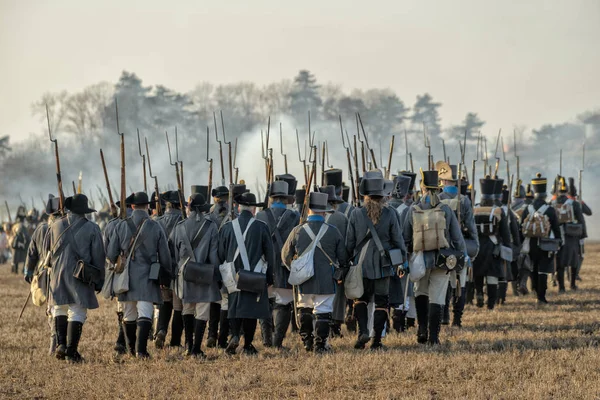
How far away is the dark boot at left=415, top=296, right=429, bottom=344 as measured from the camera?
1189 centimetres

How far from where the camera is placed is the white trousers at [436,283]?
1175cm

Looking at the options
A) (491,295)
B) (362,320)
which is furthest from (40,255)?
(491,295)

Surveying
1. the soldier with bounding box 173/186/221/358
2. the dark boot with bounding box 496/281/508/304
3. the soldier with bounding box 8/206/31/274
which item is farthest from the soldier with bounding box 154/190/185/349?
the soldier with bounding box 8/206/31/274

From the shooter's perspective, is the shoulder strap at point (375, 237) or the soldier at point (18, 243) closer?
the shoulder strap at point (375, 237)

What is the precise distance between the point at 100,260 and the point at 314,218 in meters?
2.37

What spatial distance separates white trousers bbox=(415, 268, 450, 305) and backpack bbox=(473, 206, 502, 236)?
13.2ft

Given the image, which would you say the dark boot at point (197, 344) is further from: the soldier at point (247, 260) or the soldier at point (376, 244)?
the soldier at point (376, 244)

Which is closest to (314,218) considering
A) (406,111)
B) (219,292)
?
(219,292)

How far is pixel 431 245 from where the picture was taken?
38.2 feet

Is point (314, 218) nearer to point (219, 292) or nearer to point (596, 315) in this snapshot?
point (219, 292)

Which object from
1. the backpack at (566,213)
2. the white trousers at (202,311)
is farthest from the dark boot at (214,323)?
the backpack at (566,213)

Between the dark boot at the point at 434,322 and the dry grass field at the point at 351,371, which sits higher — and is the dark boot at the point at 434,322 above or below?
above

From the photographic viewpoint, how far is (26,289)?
23.4 metres

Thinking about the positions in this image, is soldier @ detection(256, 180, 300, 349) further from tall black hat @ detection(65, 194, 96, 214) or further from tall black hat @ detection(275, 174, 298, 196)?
tall black hat @ detection(65, 194, 96, 214)
